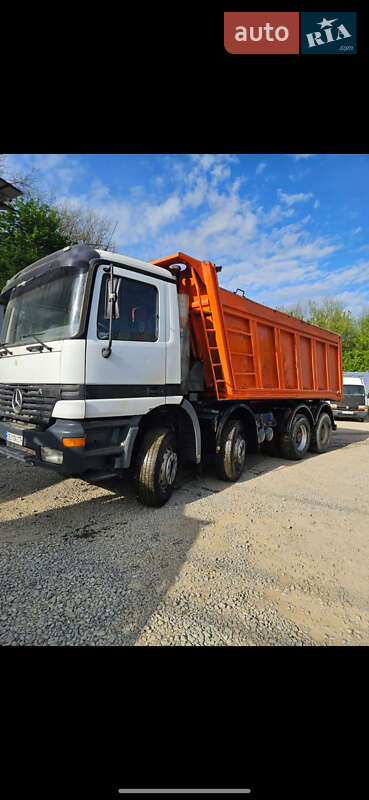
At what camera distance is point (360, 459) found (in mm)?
7648

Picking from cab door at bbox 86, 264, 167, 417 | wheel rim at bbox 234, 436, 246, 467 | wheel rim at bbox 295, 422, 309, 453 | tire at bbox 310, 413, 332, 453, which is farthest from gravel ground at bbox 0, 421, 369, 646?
tire at bbox 310, 413, 332, 453

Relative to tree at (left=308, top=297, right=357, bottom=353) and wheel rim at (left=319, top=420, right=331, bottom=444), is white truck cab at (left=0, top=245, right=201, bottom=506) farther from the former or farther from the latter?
tree at (left=308, top=297, right=357, bottom=353)

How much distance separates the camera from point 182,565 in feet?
9.50

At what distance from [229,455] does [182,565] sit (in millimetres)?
2489

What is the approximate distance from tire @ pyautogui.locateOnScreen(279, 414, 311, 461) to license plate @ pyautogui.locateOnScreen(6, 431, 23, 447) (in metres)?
4.96

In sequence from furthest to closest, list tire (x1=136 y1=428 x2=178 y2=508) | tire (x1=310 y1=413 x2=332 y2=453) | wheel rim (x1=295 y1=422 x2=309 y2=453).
Answer: 1. tire (x1=310 y1=413 x2=332 y2=453)
2. wheel rim (x1=295 y1=422 x2=309 y2=453)
3. tire (x1=136 y1=428 x2=178 y2=508)

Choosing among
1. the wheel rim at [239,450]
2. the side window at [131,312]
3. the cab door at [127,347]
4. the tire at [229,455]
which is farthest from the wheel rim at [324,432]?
the side window at [131,312]

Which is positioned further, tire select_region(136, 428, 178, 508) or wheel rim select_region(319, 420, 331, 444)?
wheel rim select_region(319, 420, 331, 444)

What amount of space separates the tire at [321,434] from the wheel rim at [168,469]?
4754 millimetres

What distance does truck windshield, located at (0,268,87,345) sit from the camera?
11.4 ft

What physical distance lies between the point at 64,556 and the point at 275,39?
3.58 metres
